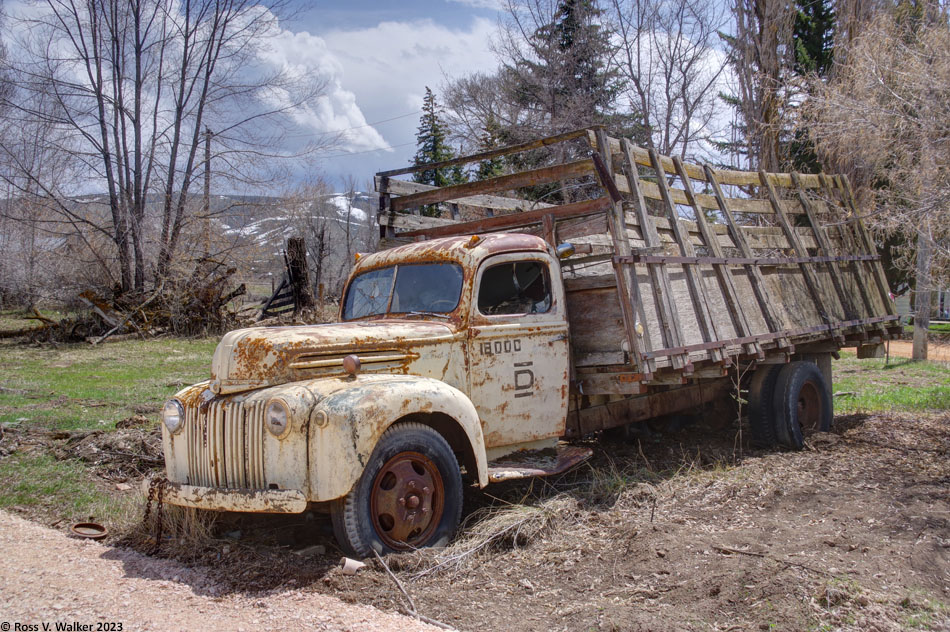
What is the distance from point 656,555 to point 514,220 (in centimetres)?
315

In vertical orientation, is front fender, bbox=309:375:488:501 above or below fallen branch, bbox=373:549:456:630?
above

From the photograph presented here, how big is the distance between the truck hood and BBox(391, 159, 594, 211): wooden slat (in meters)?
1.95

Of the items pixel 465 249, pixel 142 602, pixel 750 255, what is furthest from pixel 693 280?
pixel 142 602

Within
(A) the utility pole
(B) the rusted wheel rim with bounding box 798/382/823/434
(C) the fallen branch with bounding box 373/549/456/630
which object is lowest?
(C) the fallen branch with bounding box 373/549/456/630

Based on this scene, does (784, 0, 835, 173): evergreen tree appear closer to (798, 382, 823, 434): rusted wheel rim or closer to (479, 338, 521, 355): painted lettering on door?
(798, 382, 823, 434): rusted wheel rim

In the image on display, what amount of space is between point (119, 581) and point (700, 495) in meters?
4.01

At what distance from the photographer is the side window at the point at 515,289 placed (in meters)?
5.34

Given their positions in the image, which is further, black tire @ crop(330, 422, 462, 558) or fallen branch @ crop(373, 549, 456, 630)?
black tire @ crop(330, 422, 462, 558)

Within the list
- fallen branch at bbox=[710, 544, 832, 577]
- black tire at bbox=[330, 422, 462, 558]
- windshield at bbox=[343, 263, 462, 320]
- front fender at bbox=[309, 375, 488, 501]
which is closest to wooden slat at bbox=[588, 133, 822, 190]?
windshield at bbox=[343, 263, 462, 320]

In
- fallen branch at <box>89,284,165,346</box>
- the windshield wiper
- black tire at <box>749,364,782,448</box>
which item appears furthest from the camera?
fallen branch at <box>89,284,165,346</box>

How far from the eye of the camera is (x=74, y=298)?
69.2 feet

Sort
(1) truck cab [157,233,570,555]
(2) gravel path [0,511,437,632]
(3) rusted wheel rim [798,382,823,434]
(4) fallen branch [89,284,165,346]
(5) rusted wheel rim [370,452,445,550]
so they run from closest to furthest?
1. (2) gravel path [0,511,437,632]
2. (1) truck cab [157,233,570,555]
3. (5) rusted wheel rim [370,452,445,550]
4. (3) rusted wheel rim [798,382,823,434]
5. (4) fallen branch [89,284,165,346]

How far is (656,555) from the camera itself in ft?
13.7

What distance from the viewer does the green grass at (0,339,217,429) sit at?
9.00 meters
